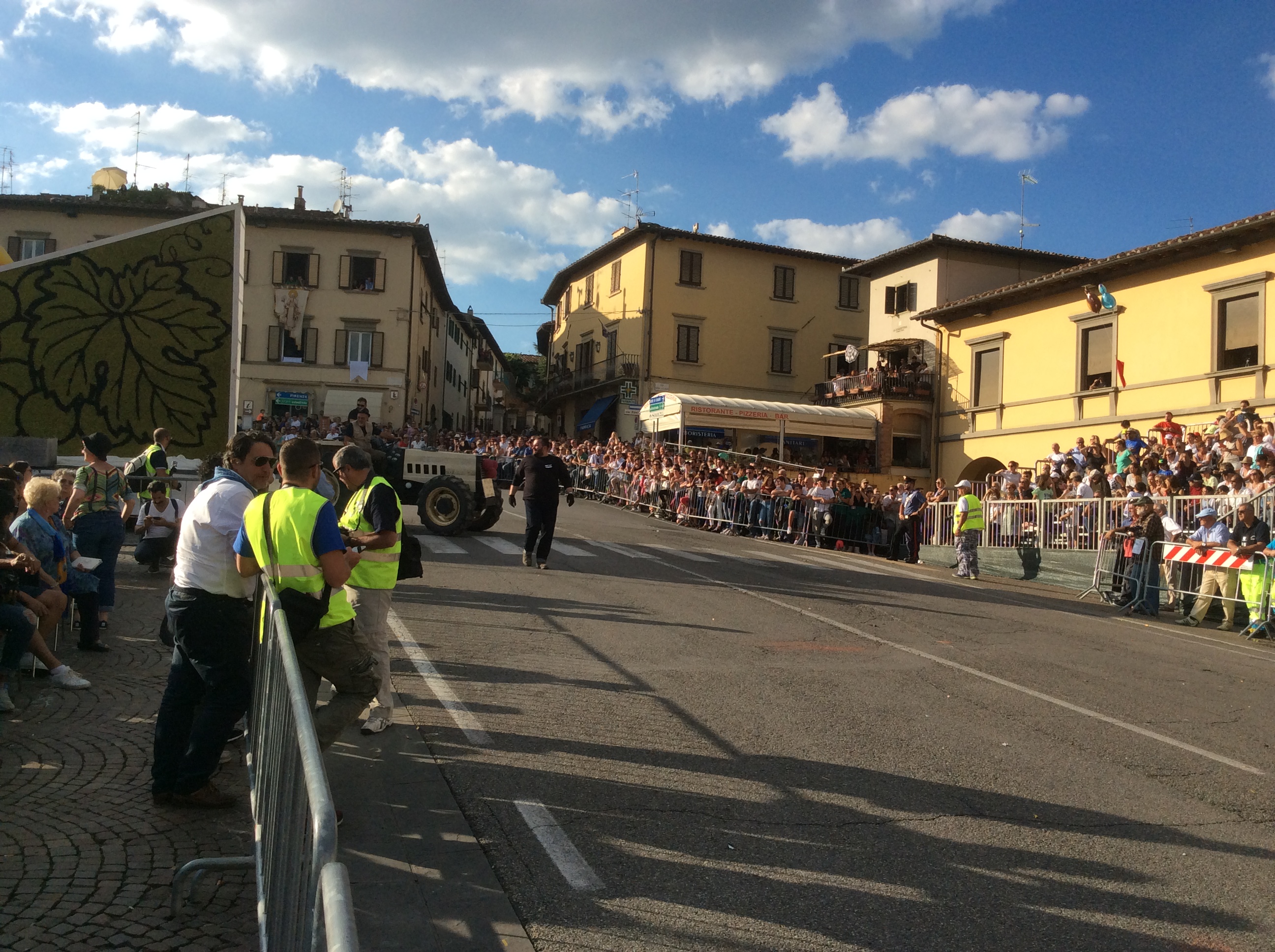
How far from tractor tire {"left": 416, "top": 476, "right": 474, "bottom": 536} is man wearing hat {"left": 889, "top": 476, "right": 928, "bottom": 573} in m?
9.45

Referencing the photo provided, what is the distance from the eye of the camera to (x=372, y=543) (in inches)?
249

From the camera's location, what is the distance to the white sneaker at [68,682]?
23.0 ft

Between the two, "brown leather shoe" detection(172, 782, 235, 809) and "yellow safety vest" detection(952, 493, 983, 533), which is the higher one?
"yellow safety vest" detection(952, 493, 983, 533)

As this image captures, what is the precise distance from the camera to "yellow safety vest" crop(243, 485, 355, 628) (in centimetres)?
489

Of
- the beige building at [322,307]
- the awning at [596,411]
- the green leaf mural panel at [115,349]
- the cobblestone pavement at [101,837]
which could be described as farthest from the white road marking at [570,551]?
the awning at [596,411]

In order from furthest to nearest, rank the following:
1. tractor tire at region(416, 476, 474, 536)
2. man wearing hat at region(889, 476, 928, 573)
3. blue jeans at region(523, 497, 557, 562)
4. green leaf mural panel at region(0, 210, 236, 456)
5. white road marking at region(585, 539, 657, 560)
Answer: man wearing hat at region(889, 476, 928, 573) → tractor tire at region(416, 476, 474, 536) → white road marking at region(585, 539, 657, 560) → blue jeans at region(523, 497, 557, 562) → green leaf mural panel at region(0, 210, 236, 456)

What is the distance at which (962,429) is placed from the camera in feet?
116

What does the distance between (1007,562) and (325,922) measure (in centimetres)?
1899

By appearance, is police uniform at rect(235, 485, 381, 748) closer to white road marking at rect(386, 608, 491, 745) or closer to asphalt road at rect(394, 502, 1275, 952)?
asphalt road at rect(394, 502, 1275, 952)

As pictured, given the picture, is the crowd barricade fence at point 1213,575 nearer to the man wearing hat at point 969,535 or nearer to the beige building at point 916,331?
the man wearing hat at point 969,535

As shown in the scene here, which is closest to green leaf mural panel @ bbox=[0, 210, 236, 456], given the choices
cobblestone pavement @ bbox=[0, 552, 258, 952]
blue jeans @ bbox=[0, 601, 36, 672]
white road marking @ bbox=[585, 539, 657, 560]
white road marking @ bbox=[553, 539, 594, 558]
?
white road marking @ bbox=[553, 539, 594, 558]

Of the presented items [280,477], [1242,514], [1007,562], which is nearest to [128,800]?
[280,477]

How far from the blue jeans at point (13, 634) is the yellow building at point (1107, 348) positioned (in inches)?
985

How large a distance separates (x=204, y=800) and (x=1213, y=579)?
43.7 feet
